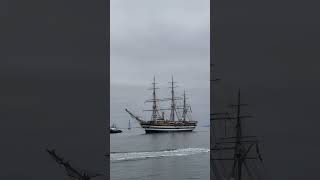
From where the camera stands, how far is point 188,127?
135 feet
